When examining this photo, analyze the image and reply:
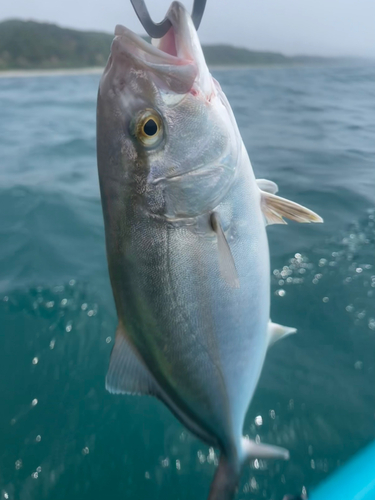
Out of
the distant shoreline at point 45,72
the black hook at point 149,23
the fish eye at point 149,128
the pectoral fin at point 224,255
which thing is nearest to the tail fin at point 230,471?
the pectoral fin at point 224,255

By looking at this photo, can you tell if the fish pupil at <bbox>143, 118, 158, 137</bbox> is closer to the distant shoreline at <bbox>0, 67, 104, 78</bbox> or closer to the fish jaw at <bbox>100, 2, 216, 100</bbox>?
the fish jaw at <bbox>100, 2, 216, 100</bbox>

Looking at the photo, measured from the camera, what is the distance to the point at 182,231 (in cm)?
109

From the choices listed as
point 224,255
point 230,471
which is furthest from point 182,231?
point 230,471

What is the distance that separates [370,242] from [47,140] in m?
5.46

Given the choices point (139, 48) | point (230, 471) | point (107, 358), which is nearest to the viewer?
point (139, 48)

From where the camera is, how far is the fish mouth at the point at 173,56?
998mm

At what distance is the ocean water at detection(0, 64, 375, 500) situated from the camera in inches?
81.8

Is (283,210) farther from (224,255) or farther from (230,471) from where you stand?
(230,471)

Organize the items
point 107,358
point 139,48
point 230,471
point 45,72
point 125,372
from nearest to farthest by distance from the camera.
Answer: point 139,48, point 125,372, point 230,471, point 107,358, point 45,72

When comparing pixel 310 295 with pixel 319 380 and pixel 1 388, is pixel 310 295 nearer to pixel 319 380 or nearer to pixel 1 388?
pixel 319 380

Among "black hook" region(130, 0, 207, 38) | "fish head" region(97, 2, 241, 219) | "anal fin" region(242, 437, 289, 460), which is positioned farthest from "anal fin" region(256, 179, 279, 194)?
"anal fin" region(242, 437, 289, 460)

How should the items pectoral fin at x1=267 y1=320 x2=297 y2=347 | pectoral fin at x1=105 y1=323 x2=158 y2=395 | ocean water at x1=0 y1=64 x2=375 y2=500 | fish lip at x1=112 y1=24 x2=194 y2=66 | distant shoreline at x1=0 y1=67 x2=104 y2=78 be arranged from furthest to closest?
distant shoreline at x1=0 y1=67 x2=104 y2=78 < ocean water at x1=0 y1=64 x2=375 y2=500 < pectoral fin at x1=267 y1=320 x2=297 y2=347 < pectoral fin at x1=105 y1=323 x2=158 y2=395 < fish lip at x1=112 y1=24 x2=194 y2=66

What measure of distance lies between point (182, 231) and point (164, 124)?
28 cm

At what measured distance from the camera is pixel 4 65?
18906mm
